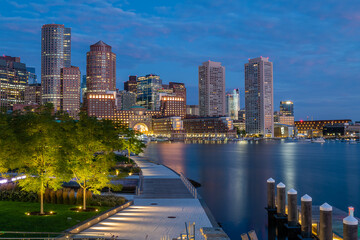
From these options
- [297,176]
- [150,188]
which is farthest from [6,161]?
[297,176]

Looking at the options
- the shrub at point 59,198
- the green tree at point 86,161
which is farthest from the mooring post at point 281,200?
the shrub at point 59,198

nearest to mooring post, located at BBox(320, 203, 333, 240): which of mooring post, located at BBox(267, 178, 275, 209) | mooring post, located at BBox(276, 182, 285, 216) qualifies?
mooring post, located at BBox(276, 182, 285, 216)

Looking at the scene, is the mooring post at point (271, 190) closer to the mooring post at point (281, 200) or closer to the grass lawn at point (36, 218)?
the mooring post at point (281, 200)

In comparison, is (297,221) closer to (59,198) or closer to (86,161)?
(86,161)

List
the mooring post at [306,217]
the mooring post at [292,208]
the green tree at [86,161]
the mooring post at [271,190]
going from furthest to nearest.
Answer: the mooring post at [271,190] < the green tree at [86,161] < the mooring post at [292,208] < the mooring post at [306,217]

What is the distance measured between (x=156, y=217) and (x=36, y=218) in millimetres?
8138

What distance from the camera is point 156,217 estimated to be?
25.1m

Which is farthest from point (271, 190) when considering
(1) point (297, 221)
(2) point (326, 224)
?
(2) point (326, 224)

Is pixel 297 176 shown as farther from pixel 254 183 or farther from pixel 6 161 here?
pixel 6 161

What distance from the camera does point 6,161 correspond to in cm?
3170

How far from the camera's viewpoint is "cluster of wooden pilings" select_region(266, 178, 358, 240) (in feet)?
58.1

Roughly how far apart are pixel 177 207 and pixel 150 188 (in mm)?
9338

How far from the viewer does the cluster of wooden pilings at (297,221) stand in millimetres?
17695

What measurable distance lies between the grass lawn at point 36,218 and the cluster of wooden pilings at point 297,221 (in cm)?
1341
